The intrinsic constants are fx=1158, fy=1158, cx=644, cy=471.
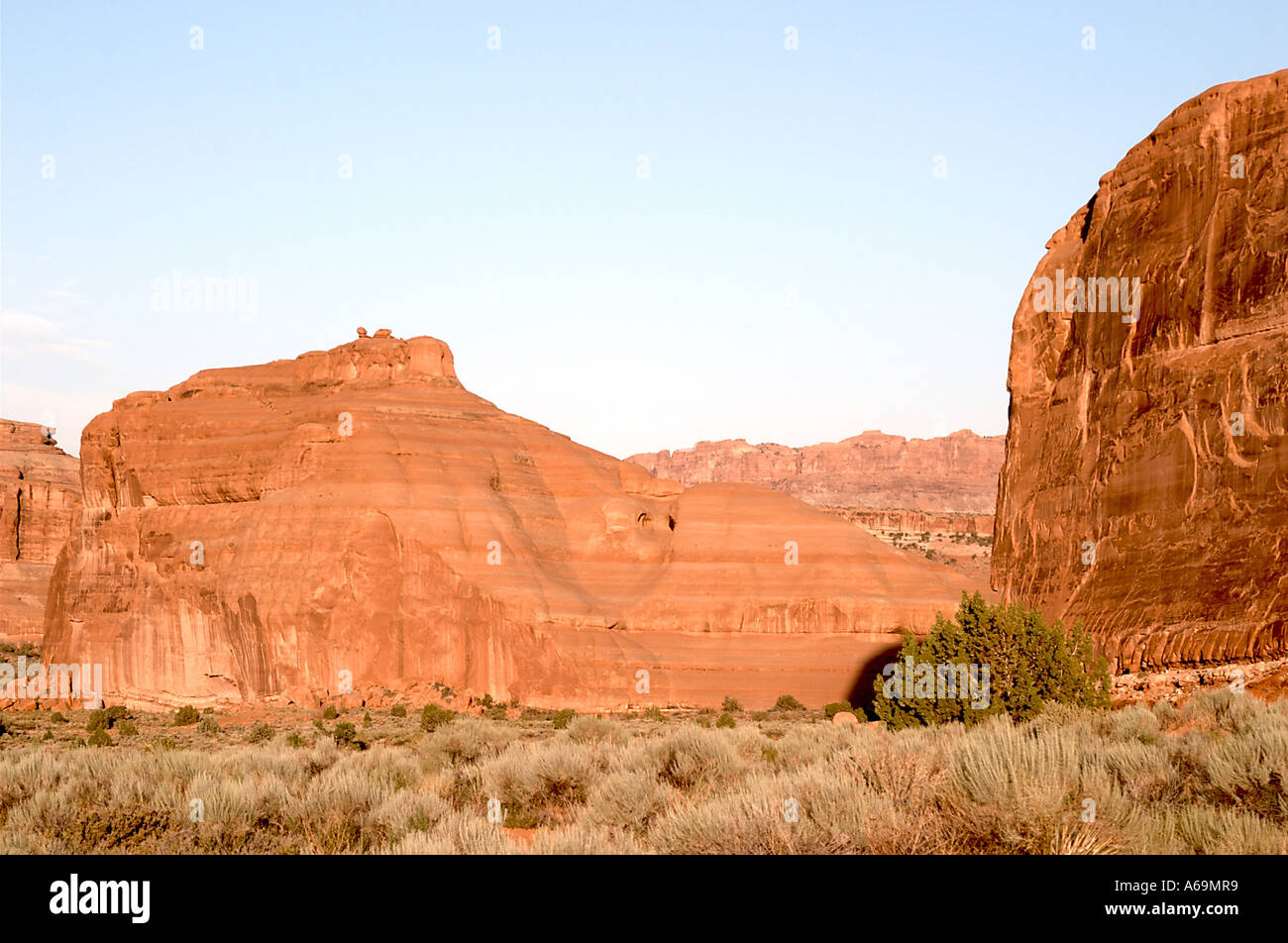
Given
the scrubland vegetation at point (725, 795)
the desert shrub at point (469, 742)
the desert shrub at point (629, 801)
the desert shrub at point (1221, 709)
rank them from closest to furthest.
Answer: the scrubland vegetation at point (725, 795) → the desert shrub at point (629, 801) → the desert shrub at point (1221, 709) → the desert shrub at point (469, 742)

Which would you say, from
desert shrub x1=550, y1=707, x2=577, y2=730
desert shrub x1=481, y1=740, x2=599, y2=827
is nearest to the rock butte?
desert shrub x1=550, y1=707, x2=577, y2=730

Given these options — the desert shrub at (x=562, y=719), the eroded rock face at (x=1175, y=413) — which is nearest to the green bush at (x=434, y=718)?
the desert shrub at (x=562, y=719)

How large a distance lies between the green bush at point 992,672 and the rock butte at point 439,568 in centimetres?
1622

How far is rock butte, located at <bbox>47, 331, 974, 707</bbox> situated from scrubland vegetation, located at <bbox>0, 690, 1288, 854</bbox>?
859 inches

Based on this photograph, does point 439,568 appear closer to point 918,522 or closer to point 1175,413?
point 1175,413

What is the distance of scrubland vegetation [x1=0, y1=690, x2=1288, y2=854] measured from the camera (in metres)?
8.80

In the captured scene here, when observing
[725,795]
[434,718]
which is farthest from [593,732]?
[725,795]

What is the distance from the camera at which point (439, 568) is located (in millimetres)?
43312

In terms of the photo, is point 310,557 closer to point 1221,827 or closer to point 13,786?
point 13,786

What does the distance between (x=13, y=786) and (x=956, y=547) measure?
108 m

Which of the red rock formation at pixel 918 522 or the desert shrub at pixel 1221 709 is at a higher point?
the red rock formation at pixel 918 522

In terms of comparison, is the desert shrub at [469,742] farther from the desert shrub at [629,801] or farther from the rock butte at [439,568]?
the rock butte at [439,568]

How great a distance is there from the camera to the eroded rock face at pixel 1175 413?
1061 inches

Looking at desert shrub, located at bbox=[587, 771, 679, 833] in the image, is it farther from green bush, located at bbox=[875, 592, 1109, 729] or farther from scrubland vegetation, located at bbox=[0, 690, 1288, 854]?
green bush, located at bbox=[875, 592, 1109, 729]
